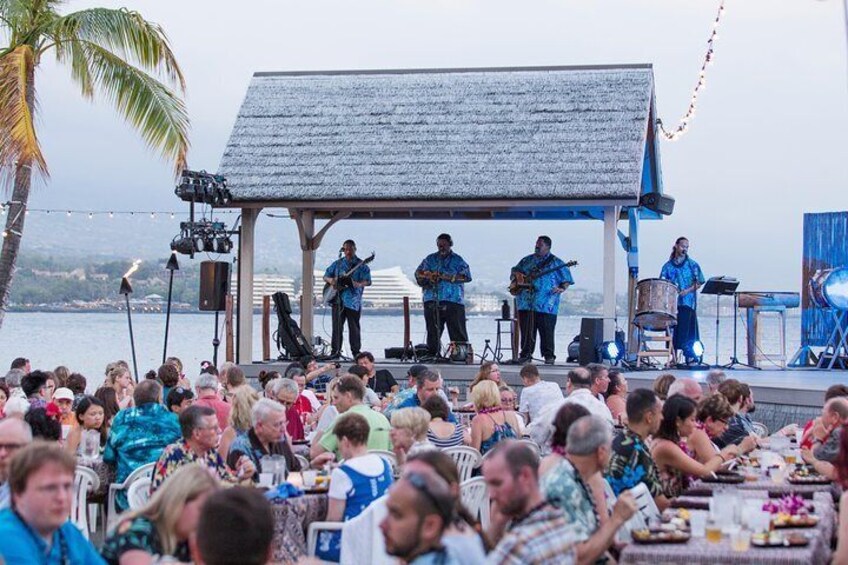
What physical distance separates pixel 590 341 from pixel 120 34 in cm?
718

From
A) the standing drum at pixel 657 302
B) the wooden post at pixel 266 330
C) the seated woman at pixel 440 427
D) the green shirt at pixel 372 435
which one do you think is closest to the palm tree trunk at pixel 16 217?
the wooden post at pixel 266 330

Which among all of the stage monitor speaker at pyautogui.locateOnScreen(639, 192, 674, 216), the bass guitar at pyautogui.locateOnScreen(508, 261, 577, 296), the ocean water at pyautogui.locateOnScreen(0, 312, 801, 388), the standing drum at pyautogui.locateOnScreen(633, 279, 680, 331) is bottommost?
the ocean water at pyautogui.locateOnScreen(0, 312, 801, 388)

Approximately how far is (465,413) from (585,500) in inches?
282

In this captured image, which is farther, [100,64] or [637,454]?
→ [100,64]

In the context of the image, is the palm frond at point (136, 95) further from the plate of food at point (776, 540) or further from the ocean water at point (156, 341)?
the plate of food at point (776, 540)

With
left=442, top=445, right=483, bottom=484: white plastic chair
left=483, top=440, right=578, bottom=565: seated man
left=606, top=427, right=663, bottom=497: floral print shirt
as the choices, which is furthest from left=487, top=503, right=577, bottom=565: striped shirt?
left=442, top=445, right=483, bottom=484: white plastic chair

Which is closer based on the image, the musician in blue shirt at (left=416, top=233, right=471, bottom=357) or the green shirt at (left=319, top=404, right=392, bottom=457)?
the green shirt at (left=319, top=404, right=392, bottom=457)

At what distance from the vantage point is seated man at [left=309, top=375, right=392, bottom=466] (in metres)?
9.08

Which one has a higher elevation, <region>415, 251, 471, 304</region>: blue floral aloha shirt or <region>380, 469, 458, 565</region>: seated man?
<region>415, 251, 471, 304</region>: blue floral aloha shirt

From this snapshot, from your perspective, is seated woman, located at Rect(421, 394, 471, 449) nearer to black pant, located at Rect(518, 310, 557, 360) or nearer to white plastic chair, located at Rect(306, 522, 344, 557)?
white plastic chair, located at Rect(306, 522, 344, 557)

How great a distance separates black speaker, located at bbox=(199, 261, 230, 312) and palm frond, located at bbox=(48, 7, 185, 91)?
2.62 metres

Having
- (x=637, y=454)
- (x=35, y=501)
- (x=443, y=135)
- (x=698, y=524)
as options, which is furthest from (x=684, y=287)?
(x=35, y=501)

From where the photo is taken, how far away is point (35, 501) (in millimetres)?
4781

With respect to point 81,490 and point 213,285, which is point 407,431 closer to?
point 81,490
